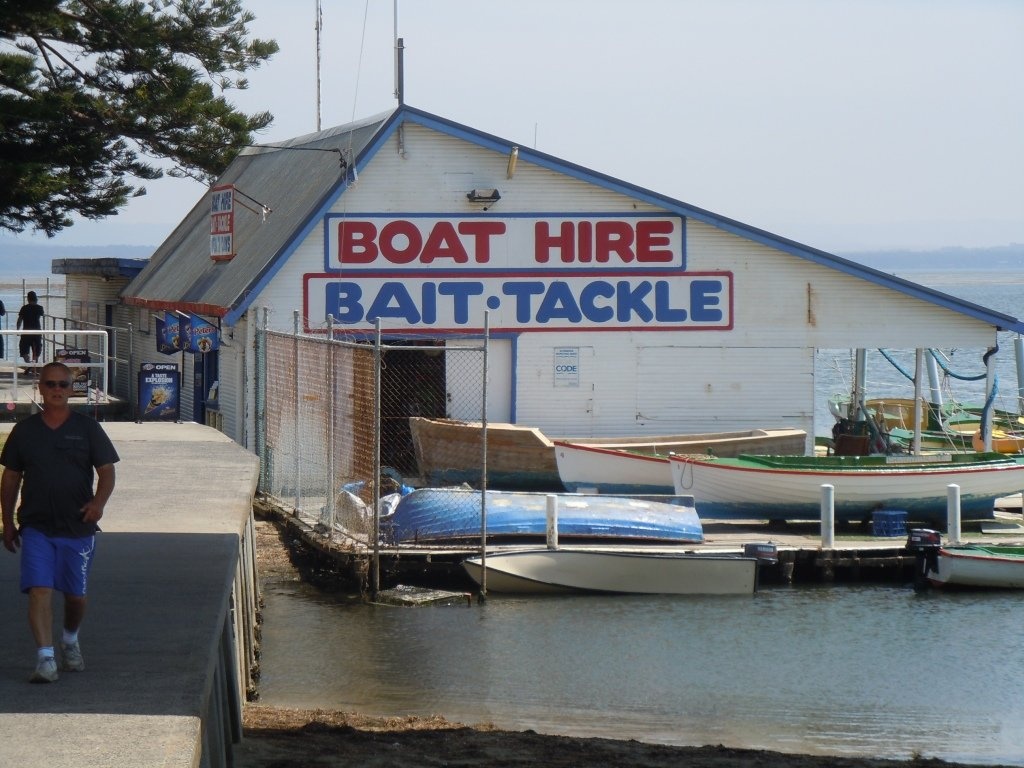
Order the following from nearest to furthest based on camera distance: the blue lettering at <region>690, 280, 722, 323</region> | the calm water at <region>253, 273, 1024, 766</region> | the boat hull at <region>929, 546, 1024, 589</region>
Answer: the calm water at <region>253, 273, 1024, 766</region>
the boat hull at <region>929, 546, 1024, 589</region>
the blue lettering at <region>690, 280, 722, 323</region>

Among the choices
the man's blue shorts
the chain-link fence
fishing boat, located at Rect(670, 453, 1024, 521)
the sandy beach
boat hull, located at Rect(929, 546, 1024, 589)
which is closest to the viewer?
the man's blue shorts

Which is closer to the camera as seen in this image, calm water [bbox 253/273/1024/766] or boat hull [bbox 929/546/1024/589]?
calm water [bbox 253/273/1024/766]

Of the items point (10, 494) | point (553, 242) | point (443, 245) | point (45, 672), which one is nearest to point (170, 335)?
point (443, 245)

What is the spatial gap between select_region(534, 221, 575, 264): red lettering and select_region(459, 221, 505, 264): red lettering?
64cm

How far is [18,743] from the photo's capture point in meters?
7.14

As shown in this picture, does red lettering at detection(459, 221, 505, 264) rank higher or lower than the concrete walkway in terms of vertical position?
higher

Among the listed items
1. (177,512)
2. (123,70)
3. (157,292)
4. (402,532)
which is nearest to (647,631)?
(402,532)

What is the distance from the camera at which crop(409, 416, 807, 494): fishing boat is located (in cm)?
2359

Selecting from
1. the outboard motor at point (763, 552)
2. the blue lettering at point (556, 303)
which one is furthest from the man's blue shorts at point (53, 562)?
the blue lettering at point (556, 303)

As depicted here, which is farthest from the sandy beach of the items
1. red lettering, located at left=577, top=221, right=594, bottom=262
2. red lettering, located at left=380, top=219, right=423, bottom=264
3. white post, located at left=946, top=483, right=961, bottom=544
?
red lettering, located at left=577, top=221, right=594, bottom=262

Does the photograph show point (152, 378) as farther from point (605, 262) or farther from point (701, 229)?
point (701, 229)

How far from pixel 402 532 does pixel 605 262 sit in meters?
7.86

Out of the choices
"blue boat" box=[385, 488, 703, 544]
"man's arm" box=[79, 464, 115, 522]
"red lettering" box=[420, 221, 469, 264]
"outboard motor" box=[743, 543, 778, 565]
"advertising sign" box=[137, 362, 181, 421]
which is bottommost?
"outboard motor" box=[743, 543, 778, 565]

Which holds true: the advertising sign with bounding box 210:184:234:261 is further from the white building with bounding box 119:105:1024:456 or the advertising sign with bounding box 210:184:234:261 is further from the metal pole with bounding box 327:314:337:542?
the metal pole with bounding box 327:314:337:542
